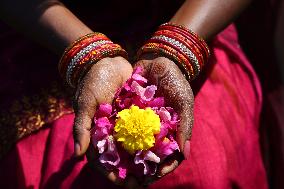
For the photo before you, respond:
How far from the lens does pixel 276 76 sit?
2.27 meters

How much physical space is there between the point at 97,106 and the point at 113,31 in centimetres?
44

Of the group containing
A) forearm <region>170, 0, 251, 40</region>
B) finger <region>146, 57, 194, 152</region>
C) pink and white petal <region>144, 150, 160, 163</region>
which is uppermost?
forearm <region>170, 0, 251, 40</region>

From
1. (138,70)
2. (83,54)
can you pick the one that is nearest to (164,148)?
(138,70)

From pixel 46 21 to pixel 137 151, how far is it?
0.54 m

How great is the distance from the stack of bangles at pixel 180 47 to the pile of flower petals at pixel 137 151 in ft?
0.41

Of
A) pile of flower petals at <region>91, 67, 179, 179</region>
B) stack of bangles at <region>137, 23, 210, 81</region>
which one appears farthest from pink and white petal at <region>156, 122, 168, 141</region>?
stack of bangles at <region>137, 23, 210, 81</region>

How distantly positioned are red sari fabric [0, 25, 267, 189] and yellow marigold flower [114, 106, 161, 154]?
21 cm

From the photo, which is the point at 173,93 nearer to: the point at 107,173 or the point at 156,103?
the point at 156,103

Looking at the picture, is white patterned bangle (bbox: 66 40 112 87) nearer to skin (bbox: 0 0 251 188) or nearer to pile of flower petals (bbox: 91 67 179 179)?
skin (bbox: 0 0 251 188)

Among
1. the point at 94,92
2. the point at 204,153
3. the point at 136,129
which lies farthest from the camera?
the point at 204,153

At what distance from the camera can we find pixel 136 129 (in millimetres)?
1435

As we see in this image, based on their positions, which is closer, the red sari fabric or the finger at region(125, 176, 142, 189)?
the finger at region(125, 176, 142, 189)

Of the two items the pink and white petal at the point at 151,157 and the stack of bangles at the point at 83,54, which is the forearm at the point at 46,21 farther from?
the pink and white petal at the point at 151,157

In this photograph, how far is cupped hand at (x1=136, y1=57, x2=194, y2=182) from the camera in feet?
4.85
